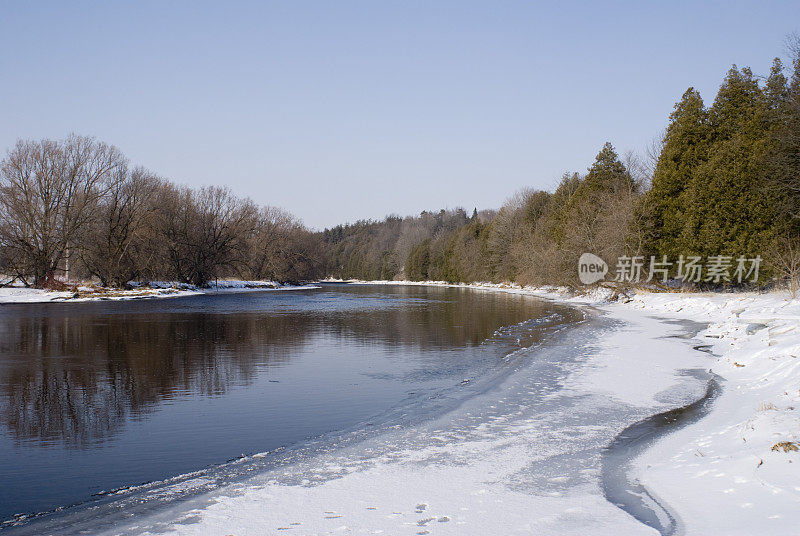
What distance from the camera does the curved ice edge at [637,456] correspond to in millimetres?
5336

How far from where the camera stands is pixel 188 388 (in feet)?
40.3

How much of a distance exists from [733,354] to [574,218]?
123 ft

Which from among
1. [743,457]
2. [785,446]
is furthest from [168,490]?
[785,446]

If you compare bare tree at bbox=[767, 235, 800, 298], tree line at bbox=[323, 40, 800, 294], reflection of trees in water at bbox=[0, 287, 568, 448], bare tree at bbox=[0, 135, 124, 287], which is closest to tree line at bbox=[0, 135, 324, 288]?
bare tree at bbox=[0, 135, 124, 287]

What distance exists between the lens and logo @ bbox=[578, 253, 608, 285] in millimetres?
42969

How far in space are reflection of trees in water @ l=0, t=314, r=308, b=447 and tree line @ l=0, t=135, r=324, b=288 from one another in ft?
87.6

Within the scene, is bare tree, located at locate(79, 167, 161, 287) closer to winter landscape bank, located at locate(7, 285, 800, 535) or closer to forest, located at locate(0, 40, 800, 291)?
forest, located at locate(0, 40, 800, 291)

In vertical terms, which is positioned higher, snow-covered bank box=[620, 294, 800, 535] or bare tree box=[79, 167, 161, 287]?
bare tree box=[79, 167, 161, 287]

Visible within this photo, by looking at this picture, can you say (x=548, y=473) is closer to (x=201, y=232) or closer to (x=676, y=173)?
(x=676, y=173)

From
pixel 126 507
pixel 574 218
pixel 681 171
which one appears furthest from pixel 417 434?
pixel 574 218

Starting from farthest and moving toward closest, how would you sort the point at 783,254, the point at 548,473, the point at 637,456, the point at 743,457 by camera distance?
the point at 783,254 → the point at 637,456 → the point at 548,473 → the point at 743,457

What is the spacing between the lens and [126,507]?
588 centimetres

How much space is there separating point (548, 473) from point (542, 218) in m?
67.0

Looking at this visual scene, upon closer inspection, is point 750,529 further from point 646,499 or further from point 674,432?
point 674,432
